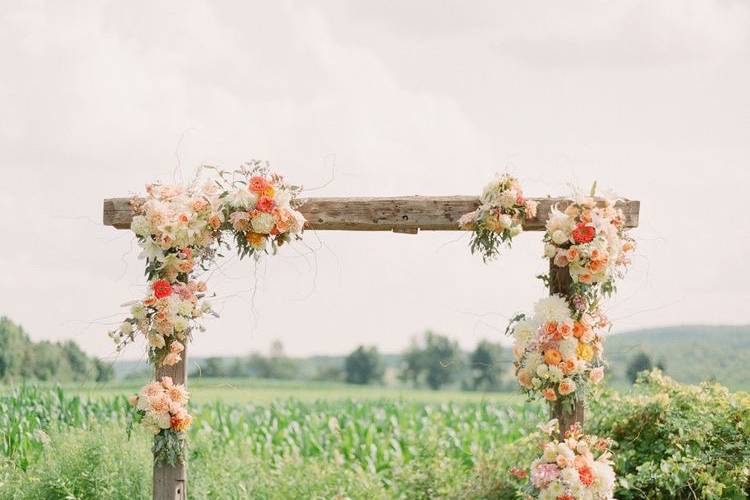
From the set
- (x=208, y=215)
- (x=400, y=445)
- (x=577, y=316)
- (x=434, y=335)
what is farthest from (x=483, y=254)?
(x=434, y=335)

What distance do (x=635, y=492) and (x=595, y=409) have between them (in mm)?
768

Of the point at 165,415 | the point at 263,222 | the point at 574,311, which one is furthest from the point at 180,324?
the point at 574,311

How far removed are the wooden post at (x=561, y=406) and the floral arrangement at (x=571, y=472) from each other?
0.10 metres

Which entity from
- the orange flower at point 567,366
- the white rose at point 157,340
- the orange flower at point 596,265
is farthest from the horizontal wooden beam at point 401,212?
the white rose at point 157,340

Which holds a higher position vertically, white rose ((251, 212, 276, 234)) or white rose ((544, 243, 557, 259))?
white rose ((251, 212, 276, 234))

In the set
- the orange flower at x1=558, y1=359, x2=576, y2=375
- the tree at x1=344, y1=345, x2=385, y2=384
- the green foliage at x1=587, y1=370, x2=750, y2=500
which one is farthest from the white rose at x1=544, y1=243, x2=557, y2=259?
the tree at x1=344, y1=345, x2=385, y2=384

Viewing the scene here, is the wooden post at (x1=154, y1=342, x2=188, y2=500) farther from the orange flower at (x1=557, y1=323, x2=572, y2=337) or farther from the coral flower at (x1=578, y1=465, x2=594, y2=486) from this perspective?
the coral flower at (x1=578, y1=465, x2=594, y2=486)

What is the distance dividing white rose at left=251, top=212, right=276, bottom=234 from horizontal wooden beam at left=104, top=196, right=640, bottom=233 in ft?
1.00

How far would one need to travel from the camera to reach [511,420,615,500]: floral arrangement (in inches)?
238

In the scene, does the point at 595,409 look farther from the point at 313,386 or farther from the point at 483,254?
the point at 313,386

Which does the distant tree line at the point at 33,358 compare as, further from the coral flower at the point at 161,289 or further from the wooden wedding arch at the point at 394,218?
the coral flower at the point at 161,289

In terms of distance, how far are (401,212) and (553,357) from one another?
1334 mm

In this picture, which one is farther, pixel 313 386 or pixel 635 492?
pixel 313 386

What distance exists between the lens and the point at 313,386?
17188 mm
